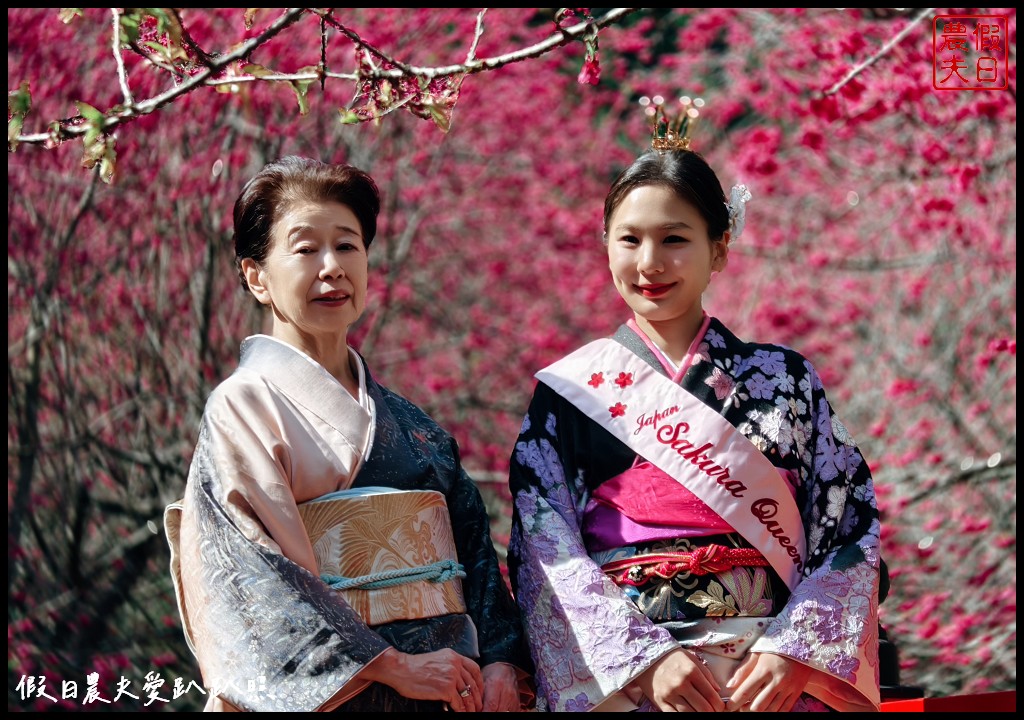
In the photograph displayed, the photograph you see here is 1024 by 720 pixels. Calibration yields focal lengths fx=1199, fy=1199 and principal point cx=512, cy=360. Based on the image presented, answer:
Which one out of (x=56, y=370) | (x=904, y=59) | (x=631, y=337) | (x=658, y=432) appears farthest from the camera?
(x=904, y=59)

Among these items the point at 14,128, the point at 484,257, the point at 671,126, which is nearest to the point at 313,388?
the point at 14,128

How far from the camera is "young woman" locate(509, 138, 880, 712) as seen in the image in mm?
2846

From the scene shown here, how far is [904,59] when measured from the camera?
6547 millimetres

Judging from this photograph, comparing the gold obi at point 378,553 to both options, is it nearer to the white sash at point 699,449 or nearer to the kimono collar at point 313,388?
the kimono collar at point 313,388

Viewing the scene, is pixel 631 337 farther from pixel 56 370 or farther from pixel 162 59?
pixel 56 370

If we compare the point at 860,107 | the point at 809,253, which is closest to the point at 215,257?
Answer: the point at 860,107

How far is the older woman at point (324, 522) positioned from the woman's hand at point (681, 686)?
1.23 feet

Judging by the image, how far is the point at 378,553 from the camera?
2.85 m

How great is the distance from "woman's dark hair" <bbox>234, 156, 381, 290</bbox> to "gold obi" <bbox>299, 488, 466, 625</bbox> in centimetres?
70

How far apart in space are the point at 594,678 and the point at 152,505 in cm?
341

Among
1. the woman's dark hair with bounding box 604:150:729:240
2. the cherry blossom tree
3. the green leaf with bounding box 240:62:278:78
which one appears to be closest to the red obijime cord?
the woman's dark hair with bounding box 604:150:729:240

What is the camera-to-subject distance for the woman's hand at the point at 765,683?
2793mm

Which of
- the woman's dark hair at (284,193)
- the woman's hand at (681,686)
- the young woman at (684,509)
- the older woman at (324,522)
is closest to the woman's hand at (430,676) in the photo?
the older woman at (324,522)

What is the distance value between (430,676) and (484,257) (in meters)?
6.13
